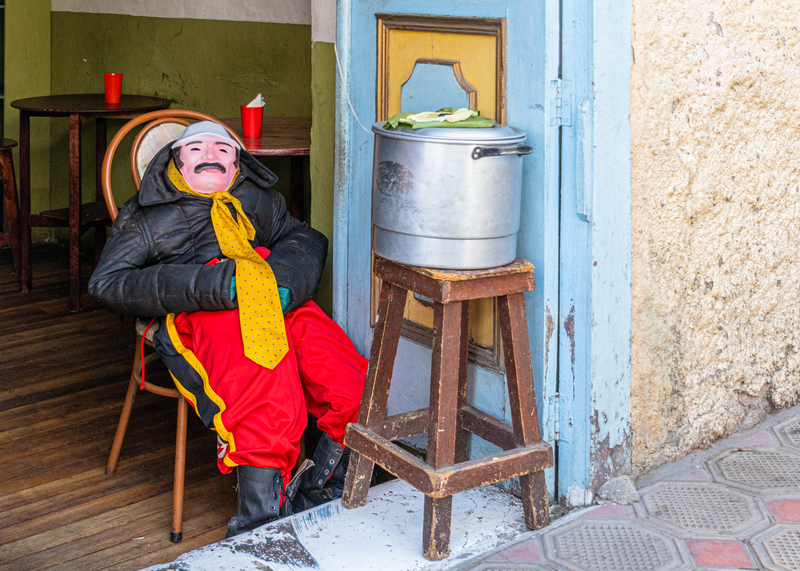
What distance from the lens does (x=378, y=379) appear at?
213cm

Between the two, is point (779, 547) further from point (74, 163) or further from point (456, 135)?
point (74, 163)

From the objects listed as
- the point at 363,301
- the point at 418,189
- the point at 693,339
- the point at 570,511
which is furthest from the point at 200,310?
the point at 693,339

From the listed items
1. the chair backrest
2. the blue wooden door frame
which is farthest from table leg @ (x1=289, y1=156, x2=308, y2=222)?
the blue wooden door frame

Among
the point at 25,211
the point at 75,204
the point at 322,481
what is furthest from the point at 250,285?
the point at 25,211

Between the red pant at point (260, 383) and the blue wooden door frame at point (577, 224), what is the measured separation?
1.67 feet

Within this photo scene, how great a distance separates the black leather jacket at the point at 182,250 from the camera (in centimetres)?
229

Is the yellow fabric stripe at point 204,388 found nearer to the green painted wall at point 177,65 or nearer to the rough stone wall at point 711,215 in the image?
the rough stone wall at point 711,215

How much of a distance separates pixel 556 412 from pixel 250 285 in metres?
0.88

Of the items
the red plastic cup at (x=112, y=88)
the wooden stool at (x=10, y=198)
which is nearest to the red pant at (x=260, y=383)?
the red plastic cup at (x=112, y=88)

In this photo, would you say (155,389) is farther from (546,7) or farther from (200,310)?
(546,7)

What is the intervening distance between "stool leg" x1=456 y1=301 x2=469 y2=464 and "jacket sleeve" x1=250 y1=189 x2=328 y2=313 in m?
0.54

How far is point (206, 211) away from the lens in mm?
2488

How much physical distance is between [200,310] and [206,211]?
0.33 metres

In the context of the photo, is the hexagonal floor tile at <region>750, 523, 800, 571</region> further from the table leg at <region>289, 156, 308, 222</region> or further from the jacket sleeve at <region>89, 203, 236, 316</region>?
the table leg at <region>289, 156, 308, 222</region>
